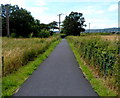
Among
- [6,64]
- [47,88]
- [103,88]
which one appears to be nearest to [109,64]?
[103,88]

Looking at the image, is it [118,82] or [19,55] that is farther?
[19,55]

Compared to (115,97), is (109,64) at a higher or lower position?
higher

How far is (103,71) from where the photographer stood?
9.91 meters

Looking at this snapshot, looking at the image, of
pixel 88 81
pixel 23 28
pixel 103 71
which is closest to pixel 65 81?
pixel 88 81

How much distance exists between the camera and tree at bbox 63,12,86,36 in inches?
4432

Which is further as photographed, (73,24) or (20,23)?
(73,24)

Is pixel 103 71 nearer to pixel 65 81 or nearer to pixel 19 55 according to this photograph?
pixel 65 81

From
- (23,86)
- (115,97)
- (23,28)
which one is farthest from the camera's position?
(23,28)

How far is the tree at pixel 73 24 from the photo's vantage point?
4432 inches

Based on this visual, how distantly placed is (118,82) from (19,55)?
7565 millimetres

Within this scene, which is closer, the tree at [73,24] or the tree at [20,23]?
the tree at [20,23]

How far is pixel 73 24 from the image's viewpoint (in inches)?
4449

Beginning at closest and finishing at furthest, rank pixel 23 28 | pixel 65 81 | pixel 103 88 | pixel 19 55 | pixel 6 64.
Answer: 1. pixel 103 88
2. pixel 65 81
3. pixel 6 64
4. pixel 19 55
5. pixel 23 28

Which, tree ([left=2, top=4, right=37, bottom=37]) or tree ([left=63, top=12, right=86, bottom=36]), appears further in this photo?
tree ([left=63, top=12, right=86, bottom=36])
